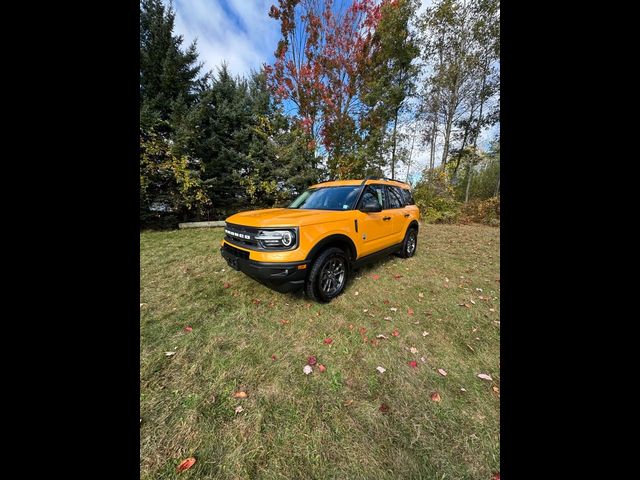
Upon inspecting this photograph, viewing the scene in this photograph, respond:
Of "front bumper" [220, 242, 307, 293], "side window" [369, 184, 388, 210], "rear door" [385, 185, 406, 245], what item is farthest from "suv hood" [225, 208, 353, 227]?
"rear door" [385, 185, 406, 245]

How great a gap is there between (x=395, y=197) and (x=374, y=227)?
4.40 ft

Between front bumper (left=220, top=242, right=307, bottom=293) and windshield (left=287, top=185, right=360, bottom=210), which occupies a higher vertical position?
windshield (left=287, top=185, right=360, bottom=210)

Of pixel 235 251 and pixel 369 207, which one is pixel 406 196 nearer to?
pixel 369 207

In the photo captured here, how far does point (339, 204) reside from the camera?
3.65 m

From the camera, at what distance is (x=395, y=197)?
4.75 m

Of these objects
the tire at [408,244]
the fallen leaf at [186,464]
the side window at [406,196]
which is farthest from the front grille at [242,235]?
the side window at [406,196]

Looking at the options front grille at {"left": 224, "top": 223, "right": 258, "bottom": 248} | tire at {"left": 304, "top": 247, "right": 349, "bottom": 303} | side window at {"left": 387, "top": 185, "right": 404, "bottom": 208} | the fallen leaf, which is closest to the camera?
the fallen leaf

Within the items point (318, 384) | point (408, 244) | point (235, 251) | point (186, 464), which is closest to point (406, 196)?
point (408, 244)

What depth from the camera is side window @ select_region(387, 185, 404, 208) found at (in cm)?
456

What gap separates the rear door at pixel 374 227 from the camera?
11.7ft

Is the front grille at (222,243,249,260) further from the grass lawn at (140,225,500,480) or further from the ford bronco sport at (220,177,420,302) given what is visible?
the grass lawn at (140,225,500,480)
